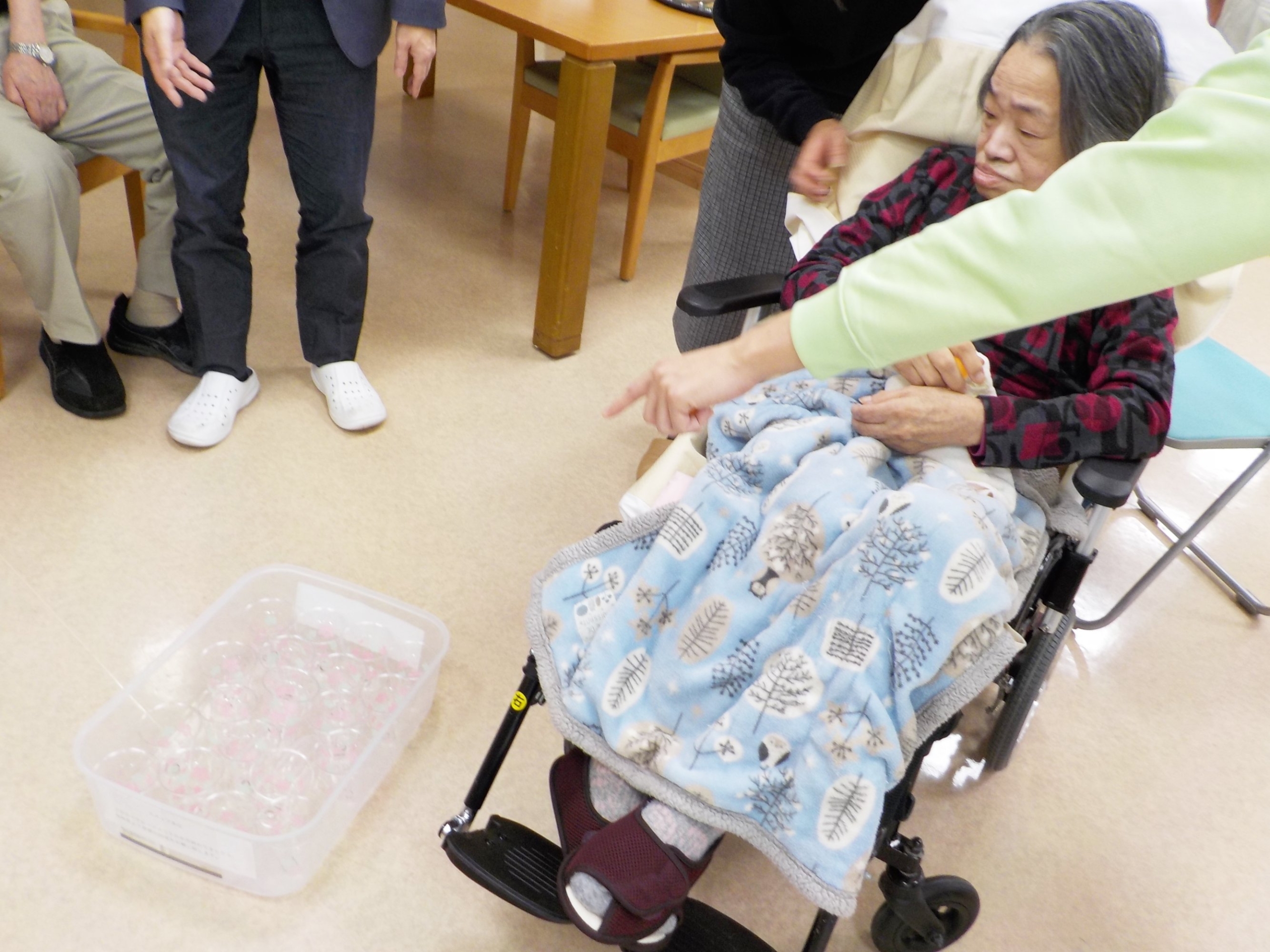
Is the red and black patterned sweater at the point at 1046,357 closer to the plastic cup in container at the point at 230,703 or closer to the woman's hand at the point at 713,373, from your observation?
the woman's hand at the point at 713,373

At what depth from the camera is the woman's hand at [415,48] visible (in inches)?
69.5

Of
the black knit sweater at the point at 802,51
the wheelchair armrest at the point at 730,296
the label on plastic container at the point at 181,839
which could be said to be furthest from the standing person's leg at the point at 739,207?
the label on plastic container at the point at 181,839

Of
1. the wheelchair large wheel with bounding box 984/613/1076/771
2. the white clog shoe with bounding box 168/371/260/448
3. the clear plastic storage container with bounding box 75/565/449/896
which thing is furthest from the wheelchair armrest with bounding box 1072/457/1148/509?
the white clog shoe with bounding box 168/371/260/448

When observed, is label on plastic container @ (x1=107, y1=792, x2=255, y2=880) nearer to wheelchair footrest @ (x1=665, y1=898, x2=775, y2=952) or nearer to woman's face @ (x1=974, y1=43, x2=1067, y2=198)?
wheelchair footrest @ (x1=665, y1=898, x2=775, y2=952)

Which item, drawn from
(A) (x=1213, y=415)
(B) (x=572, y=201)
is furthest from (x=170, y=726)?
A: (A) (x=1213, y=415)

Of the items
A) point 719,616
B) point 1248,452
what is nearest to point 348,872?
point 719,616

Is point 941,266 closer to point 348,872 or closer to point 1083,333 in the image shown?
point 1083,333

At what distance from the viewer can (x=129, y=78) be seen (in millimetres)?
1871

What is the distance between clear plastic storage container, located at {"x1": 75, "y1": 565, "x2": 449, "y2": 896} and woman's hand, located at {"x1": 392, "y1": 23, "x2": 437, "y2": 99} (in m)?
0.92

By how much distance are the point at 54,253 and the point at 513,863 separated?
1.39m

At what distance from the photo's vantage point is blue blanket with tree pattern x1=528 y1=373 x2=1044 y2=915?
39.7 inches

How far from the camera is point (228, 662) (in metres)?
1.50

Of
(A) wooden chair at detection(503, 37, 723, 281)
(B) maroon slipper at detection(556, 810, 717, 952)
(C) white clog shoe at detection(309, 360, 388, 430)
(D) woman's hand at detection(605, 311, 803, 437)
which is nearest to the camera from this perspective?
(D) woman's hand at detection(605, 311, 803, 437)

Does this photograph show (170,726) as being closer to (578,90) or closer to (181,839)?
(181,839)
